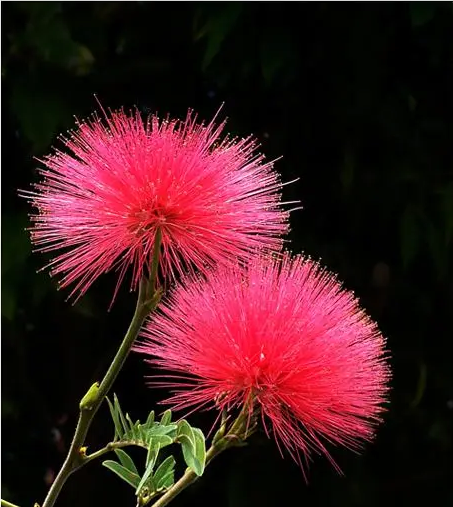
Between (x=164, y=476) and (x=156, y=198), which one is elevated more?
(x=156, y=198)

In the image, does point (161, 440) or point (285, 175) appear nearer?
point (161, 440)

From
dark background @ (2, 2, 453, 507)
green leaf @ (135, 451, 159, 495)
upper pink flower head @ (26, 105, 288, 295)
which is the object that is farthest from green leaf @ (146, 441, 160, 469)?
dark background @ (2, 2, 453, 507)

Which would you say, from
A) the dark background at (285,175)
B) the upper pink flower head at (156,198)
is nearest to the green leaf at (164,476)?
the upper pink flower head at (156,198)

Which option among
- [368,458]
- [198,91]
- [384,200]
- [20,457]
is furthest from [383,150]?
[20,457]

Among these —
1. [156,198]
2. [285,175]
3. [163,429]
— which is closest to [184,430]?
[163,429]

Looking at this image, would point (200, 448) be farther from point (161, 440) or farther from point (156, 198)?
point (156, 198)

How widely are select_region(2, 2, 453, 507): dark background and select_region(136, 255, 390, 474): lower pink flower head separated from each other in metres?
0.74

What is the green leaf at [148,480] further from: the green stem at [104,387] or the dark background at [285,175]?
the dark background at [285,175]

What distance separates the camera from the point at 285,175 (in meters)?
1.48

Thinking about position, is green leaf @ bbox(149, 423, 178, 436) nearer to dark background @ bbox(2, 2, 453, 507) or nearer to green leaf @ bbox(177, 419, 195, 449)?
green leaf @ bbox(177, 419, 195, 449)

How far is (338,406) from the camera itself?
2.00ft

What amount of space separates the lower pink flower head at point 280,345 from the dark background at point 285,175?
29.3 inches

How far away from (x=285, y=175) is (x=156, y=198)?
92 cm

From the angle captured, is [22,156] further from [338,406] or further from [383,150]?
[338,406]
